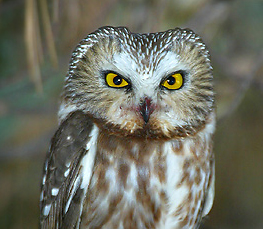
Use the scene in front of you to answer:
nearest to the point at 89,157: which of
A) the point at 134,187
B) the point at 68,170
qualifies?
the point at 68,170

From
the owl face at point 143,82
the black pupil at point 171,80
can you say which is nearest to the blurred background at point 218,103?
the owl face at point 143,82

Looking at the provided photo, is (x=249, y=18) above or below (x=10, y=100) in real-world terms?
above

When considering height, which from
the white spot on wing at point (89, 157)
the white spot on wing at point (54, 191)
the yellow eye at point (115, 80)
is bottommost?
the white spot on wing at point (54, 191)

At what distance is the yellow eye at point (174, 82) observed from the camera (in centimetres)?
201

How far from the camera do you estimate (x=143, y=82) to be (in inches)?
76.3

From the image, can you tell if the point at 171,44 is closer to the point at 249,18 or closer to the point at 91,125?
the point at 91,125

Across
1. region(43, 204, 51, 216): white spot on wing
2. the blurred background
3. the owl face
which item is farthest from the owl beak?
the blurred background

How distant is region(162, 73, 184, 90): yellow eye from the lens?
2012mm

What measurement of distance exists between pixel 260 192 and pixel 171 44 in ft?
7.52

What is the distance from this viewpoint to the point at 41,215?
2311 mm

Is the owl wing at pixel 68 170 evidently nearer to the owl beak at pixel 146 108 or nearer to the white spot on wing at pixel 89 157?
the white spot on wing at pixel 89 157

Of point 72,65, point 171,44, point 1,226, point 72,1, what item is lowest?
point 1,226

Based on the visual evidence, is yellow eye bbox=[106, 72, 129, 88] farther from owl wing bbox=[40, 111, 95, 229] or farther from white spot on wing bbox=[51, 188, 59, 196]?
white spot on wing bbox=[51, 188, 59, 196]

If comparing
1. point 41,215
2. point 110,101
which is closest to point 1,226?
point 41,215
